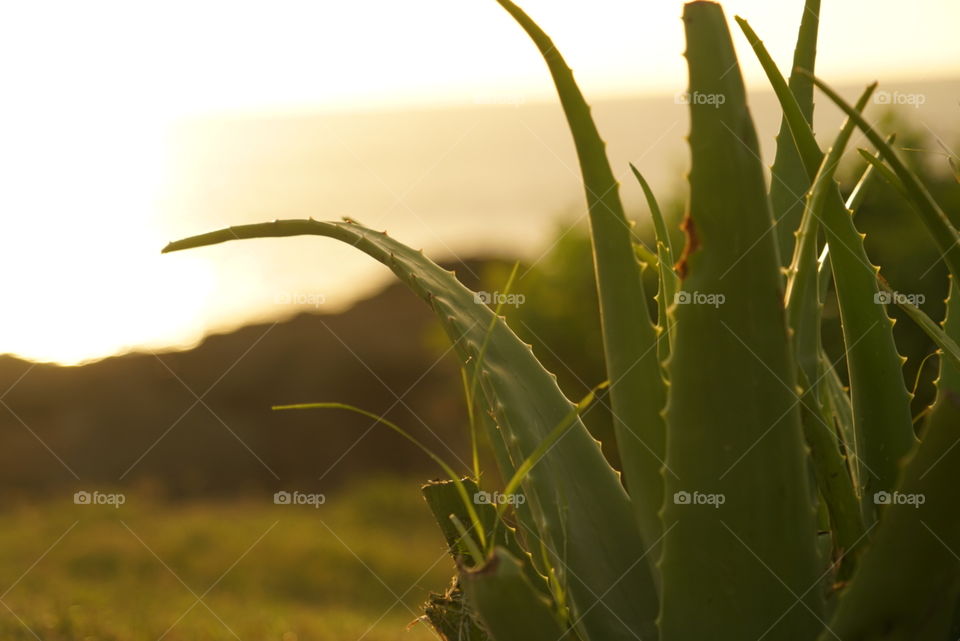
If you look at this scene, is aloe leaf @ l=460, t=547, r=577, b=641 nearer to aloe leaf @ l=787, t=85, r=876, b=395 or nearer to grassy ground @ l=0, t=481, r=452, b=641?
aloe leaf @ l=787, t=85, r=876, b=395

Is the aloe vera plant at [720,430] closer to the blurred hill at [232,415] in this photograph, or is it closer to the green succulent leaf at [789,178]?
the green succulent leaf at [789,178]

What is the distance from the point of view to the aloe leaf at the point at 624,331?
1.19m

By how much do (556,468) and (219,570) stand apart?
20.2ft

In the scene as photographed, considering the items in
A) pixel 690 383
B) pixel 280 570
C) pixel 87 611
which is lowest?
pixel 280 570

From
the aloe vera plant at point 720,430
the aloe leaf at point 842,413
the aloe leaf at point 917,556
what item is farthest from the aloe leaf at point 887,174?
the aloe leaf at point 842,413

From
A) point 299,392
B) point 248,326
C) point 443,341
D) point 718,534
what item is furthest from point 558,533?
point 248,326

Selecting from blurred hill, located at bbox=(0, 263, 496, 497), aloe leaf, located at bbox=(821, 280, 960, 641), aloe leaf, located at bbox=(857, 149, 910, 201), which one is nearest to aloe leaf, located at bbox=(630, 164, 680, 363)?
aloe leaf, located at bbox=(857, 149, 910, 201)

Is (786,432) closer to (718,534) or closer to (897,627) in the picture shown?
(718,534)

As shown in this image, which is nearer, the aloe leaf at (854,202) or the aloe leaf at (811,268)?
the aloe leaf at (811,268)

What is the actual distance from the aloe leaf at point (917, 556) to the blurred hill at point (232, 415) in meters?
10.5

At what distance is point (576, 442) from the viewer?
1.35m

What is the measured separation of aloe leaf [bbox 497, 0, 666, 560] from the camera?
1.19m

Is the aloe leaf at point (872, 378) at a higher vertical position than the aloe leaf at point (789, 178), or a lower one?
lower

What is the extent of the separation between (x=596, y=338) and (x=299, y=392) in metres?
6.01
